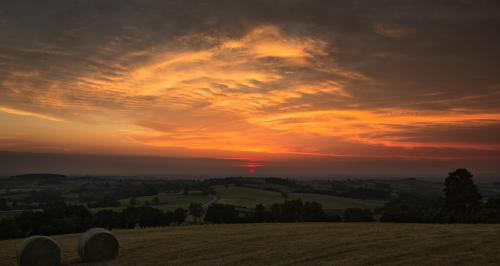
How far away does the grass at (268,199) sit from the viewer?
Result: 339 feet

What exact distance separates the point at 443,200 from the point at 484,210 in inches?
319

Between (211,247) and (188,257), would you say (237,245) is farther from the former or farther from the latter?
(188,257)

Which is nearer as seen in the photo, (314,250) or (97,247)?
(314,250)

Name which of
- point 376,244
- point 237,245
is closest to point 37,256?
point 237,245

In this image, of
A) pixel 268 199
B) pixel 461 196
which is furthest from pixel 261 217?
pixel 268 199

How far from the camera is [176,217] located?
71.0 metres

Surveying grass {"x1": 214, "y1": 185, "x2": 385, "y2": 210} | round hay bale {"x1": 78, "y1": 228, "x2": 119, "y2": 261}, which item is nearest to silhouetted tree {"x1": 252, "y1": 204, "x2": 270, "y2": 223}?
grass {"x1": 214, "y1": 185, "x2": 385, "y2": 210}

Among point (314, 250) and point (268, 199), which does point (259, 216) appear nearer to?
point (314, 250)

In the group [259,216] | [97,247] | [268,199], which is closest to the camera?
[97,247]

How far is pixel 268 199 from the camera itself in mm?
113312

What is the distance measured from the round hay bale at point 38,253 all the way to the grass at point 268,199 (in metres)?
76.6

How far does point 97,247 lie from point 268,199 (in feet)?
301

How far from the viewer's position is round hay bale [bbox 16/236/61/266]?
861 inches

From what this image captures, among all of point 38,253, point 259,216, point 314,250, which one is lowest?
point 259,216
